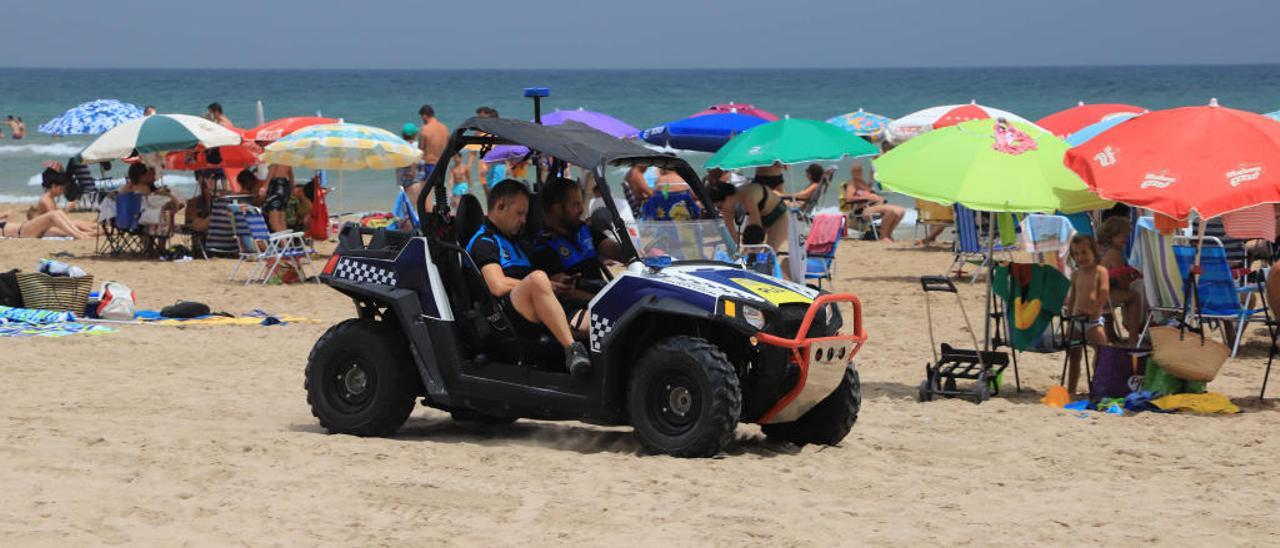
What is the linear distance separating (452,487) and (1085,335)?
4.39m

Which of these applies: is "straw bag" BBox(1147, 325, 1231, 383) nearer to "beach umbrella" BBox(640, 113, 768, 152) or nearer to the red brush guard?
the red brush guard

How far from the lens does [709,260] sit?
755cm

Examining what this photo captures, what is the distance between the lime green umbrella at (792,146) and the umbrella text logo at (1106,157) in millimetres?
4261

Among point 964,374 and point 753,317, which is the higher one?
point 753,317

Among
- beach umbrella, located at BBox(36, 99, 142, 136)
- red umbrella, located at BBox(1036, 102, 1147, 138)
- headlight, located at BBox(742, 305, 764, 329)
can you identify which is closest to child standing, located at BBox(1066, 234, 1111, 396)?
headlight, located at BBox(742, 305, 764, 329)

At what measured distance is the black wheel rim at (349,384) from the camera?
7875 millimetres

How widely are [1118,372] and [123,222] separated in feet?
37.8

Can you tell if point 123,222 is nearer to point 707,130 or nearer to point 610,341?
point 707,130

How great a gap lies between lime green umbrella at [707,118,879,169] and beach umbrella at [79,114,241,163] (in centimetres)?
624

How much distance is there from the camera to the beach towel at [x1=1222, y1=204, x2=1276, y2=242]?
10.4 m

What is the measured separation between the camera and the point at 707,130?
1686cm

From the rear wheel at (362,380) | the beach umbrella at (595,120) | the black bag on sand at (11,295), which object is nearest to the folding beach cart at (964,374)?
the rear wheel at (362,380)

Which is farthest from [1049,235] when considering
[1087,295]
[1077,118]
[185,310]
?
[185,310]

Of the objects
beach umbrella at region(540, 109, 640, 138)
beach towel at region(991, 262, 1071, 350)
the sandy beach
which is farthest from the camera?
beach umbrella at region(540, 109, 640, 138)
